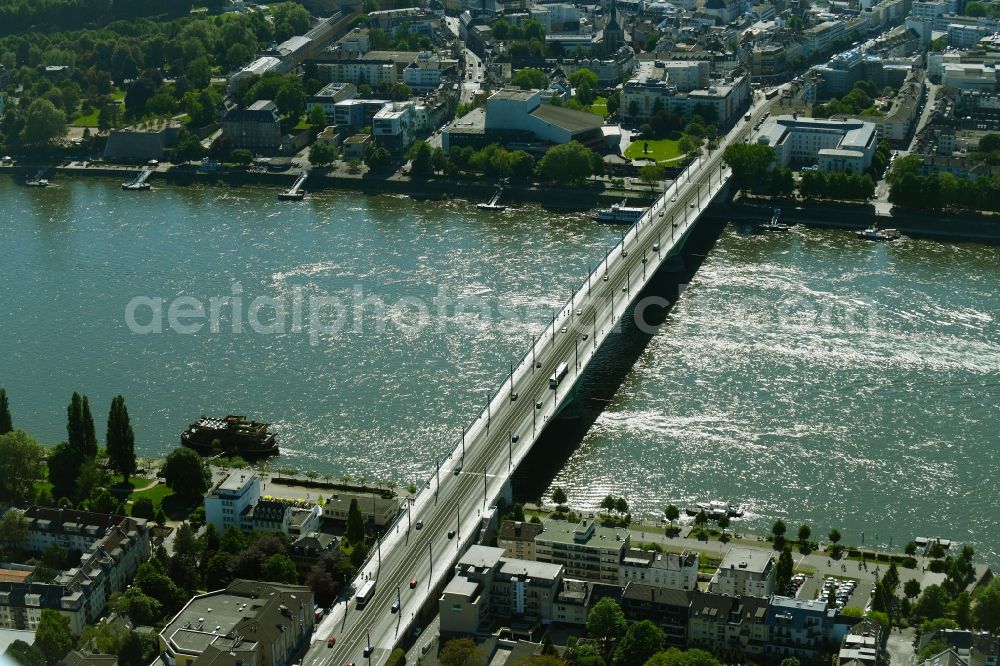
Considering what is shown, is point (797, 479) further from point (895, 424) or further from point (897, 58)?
point (897, 58)

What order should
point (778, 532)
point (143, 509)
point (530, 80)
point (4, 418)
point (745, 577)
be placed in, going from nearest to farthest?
point (745, 577) < point (778, 532) < point (143, 509) < point (4, 418) < point (530, 80)

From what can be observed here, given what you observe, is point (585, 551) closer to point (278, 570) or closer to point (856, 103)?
point (278, 570)

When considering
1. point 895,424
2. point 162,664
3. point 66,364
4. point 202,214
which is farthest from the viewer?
point 202,214

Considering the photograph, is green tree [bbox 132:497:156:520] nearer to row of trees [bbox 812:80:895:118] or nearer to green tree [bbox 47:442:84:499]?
green tree [bbox 47:442:84:499]

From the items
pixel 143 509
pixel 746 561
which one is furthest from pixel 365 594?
pixel 746 561

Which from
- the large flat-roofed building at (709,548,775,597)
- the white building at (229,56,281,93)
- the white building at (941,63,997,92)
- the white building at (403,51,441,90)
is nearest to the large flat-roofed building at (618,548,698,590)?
the large flat-roofed building at (709,548,775,597)

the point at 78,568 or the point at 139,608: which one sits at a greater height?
the point at 78,568

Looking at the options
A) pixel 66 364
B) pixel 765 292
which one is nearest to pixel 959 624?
pixel 765 292
